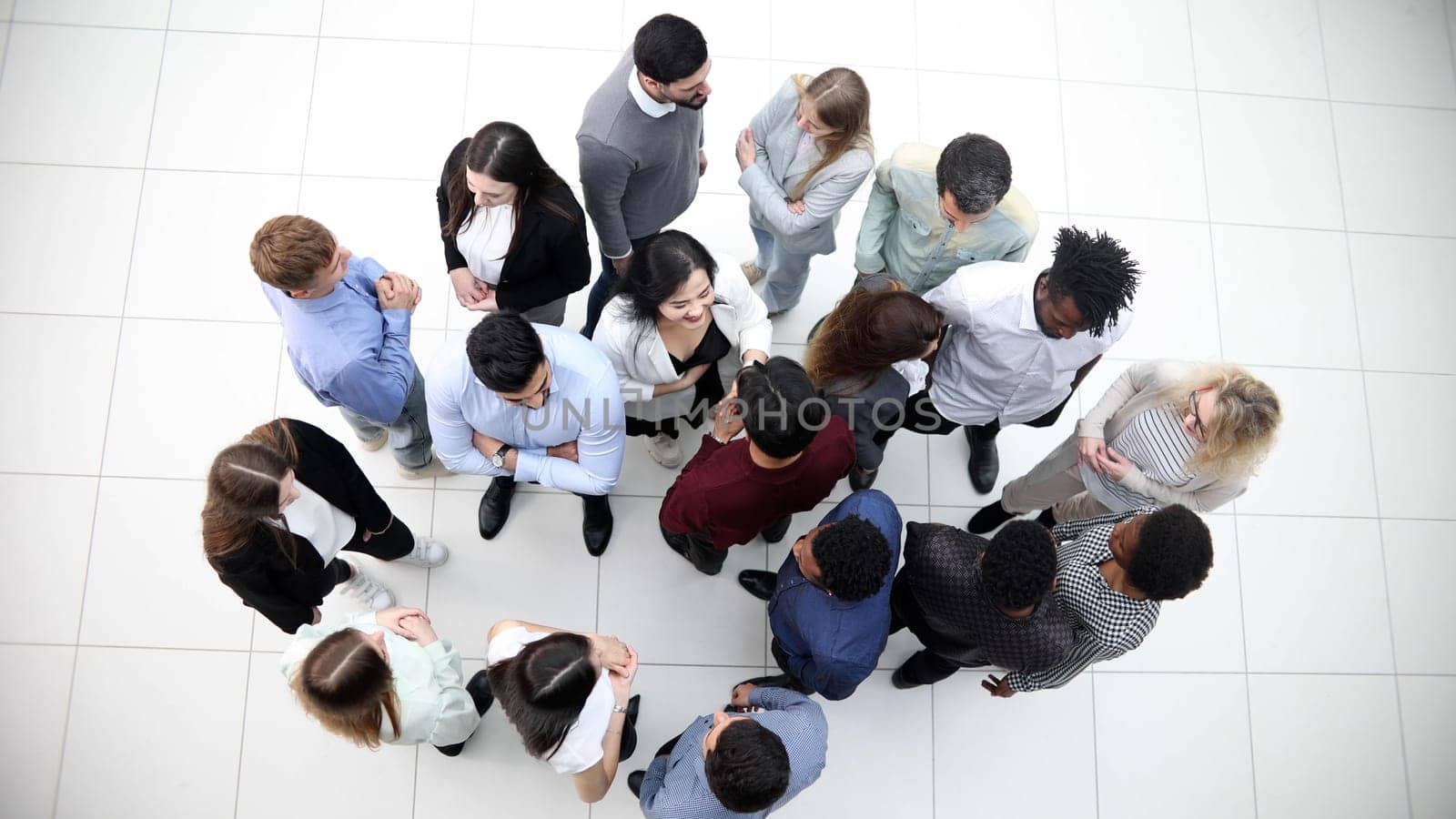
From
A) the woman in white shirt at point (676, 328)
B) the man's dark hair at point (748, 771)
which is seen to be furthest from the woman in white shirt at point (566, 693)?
the woman in white shirt at point (676, 328)

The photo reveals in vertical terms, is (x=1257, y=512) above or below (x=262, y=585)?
above

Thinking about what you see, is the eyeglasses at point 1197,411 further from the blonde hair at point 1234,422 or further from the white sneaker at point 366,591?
the white sneaker at point 366,591

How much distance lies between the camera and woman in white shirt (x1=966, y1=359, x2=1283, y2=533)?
7.39 feet

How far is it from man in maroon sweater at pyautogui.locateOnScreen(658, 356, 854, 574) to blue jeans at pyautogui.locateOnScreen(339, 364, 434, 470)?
1.12m

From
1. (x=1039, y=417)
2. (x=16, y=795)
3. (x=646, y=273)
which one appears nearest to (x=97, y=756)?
(x=16, y=795)

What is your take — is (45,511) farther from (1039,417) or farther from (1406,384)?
(1406,384)

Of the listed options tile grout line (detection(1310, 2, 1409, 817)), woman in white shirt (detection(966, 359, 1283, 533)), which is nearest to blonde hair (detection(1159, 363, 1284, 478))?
woman in white shirt (detection(966, 359, 1283, 533))

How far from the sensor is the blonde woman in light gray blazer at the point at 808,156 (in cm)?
247

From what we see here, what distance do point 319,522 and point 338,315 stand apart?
2.12ft

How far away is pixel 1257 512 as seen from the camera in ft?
11.5

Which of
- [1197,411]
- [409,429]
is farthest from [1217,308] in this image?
[409,429]

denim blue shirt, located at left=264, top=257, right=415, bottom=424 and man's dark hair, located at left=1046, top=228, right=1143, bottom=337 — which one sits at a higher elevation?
man's dark hair, located at left=1046, top=228, right=1143, bottom=337

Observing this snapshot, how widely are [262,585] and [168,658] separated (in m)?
1.27

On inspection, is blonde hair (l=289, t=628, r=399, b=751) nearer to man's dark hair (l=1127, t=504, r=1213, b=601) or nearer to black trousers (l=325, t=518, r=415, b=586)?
black trousers (l=325, t=518, r=415, b=586)
